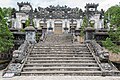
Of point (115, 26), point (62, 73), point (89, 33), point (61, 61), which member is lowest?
point (62, 73)

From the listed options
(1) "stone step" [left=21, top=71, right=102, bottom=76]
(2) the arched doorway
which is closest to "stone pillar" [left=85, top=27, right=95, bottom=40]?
(1) "stone step" [left=21, top=71, right=102, bottom=76]

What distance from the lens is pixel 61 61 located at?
1128 centimetres

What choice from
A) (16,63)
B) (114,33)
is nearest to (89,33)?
(114,33)

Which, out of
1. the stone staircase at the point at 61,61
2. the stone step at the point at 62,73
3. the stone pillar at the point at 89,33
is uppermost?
the stone pillar at the point at 89,33

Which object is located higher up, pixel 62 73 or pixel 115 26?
pixel 115 26

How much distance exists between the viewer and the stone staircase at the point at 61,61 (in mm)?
9812

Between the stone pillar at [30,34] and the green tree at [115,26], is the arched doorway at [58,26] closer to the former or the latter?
the stone pillar at [30,34]

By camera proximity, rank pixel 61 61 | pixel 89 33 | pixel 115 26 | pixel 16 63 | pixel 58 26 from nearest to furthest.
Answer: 1. pixel 16 63
2. pixel 61 61
3. pixel 115 26
4. pixel 89 33
5. pixel 58 26

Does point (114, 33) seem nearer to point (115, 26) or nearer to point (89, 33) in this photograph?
point (115, 26)

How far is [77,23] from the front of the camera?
137 feet

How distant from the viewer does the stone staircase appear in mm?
9812

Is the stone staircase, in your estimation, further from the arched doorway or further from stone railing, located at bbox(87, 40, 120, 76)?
the arched doorway

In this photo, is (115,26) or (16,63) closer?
(16,63)

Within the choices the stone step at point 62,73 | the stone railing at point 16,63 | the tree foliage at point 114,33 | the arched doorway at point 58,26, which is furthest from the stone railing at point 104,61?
the arched doorway at point 58,26
